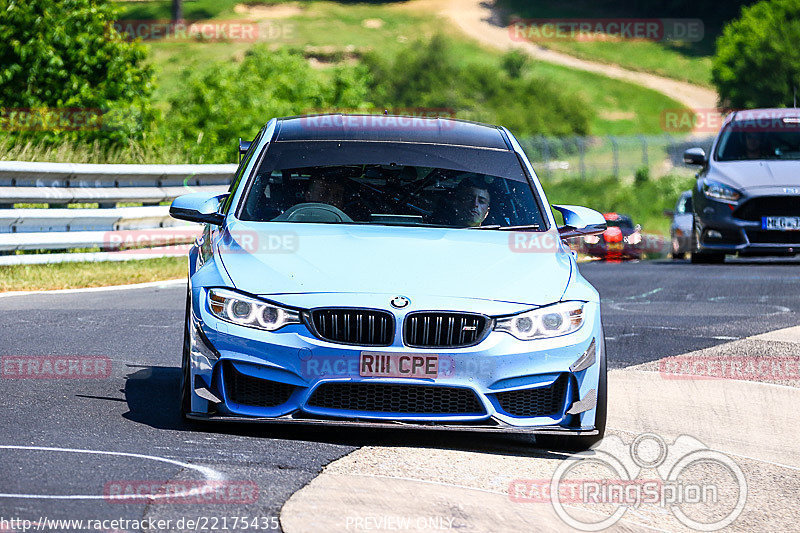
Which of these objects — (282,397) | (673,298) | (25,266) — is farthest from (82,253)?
(282,397)

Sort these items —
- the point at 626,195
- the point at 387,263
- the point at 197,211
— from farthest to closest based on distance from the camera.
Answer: the point at 626,195
the point at 197,211
the point at 387,263

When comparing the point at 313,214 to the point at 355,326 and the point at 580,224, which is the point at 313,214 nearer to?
the point at 355,326

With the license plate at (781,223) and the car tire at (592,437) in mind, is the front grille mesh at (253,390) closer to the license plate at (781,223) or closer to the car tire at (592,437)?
the car tire at (592,437)

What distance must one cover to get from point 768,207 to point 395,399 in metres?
11.3

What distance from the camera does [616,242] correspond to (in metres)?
24.4

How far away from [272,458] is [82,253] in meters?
9.50

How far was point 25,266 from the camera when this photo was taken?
1409 cm

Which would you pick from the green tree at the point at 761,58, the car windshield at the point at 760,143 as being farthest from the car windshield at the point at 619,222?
the green tree at the point at 761,58

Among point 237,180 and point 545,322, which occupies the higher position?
point 237,180

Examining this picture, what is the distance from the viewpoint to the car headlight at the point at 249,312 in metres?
6.17

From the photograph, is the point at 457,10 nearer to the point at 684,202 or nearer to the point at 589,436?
the point at 684,202

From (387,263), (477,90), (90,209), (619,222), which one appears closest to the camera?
(387,263)

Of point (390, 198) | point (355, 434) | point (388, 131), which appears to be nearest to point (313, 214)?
point (390, 198)

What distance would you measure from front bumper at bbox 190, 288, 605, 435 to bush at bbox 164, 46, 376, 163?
29169 millimetres
